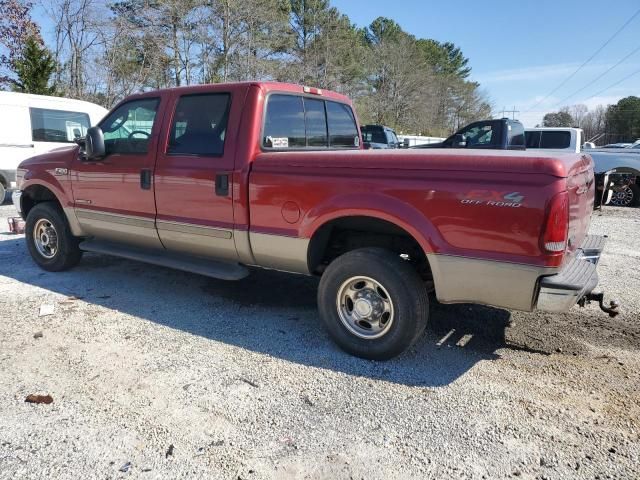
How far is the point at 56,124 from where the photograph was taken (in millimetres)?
10578

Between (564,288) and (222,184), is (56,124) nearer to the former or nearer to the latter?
(222,184)

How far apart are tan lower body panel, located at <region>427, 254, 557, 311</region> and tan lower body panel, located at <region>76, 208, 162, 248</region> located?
277cm

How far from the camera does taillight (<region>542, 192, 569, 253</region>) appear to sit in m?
2.71

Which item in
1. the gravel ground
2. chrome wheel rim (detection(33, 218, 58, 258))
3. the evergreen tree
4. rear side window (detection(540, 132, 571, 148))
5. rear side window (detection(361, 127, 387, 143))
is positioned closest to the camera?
the gravel ground

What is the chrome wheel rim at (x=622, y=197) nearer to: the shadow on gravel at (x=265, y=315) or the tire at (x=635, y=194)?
the tire at (x=635, y=194)

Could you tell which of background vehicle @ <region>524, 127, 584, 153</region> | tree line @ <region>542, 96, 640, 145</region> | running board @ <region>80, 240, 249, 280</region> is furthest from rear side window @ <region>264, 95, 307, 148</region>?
tree line @ <region>542, 96, 640, 145</region>

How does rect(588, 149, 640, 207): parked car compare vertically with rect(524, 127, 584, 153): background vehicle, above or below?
below

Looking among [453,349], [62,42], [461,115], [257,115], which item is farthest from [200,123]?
[461,115]

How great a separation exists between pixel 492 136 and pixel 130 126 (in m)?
9.17

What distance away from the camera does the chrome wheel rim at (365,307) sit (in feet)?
11.4

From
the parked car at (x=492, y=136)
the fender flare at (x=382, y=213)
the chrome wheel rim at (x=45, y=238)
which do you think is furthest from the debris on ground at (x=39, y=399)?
the parked car at (x=492, y=136)

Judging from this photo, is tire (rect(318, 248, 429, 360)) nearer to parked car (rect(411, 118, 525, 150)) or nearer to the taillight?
the taillight

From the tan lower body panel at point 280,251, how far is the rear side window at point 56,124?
813 cm

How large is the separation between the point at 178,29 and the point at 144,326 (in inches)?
951
